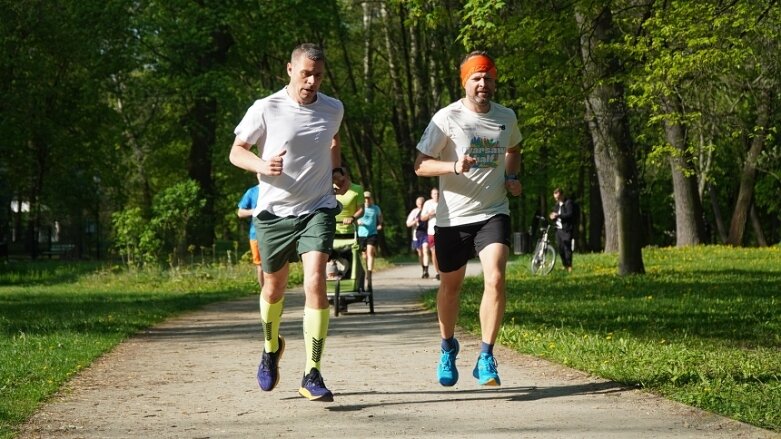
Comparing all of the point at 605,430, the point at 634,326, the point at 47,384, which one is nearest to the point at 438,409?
the point at 605,430

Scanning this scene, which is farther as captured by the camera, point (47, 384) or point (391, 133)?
point (391, 133)

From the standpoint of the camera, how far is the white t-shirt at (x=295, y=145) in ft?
25.2

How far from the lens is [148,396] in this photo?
8.30 metres

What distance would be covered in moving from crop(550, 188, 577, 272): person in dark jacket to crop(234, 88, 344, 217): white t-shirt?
58.8 feet

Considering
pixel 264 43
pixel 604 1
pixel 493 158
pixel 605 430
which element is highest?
pixel 264 43

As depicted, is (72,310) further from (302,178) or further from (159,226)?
(159,226)

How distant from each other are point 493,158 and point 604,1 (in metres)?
7.51

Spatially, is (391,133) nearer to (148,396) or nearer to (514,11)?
(514,11)

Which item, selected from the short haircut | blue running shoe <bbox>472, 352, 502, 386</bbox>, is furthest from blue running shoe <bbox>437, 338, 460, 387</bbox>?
the short haircut

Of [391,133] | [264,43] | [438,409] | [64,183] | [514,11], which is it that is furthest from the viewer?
[391,133]

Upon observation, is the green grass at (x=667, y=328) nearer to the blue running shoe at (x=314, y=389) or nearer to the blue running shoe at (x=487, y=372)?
the blue running shoe at (x=487, y=372)

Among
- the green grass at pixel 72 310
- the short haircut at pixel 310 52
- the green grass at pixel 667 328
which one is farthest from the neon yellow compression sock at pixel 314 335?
the green grass at pixel 667 328

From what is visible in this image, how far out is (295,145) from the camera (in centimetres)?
768

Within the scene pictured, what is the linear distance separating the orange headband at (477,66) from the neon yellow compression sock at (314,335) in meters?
1.71
